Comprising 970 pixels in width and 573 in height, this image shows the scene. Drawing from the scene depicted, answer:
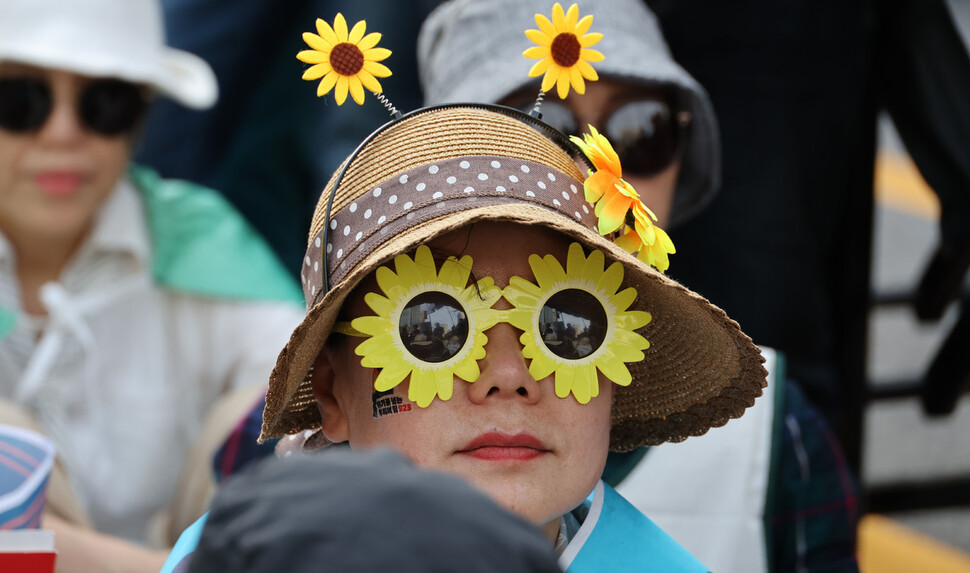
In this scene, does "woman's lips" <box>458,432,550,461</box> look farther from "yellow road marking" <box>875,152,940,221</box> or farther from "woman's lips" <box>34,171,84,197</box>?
"yellow road marking" <box>875,152,940,221</box>

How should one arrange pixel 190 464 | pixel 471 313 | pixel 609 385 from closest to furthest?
pixel 471 313, pixel 609 385, pixel 190 464

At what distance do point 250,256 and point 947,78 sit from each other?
74.9 inches

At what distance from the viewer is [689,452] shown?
2182 millimetres

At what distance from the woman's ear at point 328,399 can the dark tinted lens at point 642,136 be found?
805 mm

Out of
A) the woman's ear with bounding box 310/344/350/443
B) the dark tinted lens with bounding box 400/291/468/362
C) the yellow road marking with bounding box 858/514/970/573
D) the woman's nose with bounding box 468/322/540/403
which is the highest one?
the dark tinted lens with bounding box 400/291/468/362

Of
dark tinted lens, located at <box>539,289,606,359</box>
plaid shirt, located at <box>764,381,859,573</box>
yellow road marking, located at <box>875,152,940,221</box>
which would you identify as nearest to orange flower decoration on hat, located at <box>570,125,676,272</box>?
dark tinted lens, located at <box>539,289,606,359</box>

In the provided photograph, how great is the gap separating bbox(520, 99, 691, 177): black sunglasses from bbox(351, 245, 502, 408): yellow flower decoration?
752mm

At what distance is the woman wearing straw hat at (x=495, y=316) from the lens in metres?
1.39

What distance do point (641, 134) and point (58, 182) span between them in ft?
5.00

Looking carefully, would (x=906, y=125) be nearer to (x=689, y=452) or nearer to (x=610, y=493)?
(x=689, y=452)

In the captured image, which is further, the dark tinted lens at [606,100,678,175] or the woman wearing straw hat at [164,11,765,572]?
the dark tinted lens at [606,100,678,175]

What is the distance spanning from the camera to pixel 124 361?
116 inches

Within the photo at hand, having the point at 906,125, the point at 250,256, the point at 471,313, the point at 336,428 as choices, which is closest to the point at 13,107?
the point at 250,256

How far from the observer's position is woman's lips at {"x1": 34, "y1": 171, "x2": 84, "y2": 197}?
9.12ft
